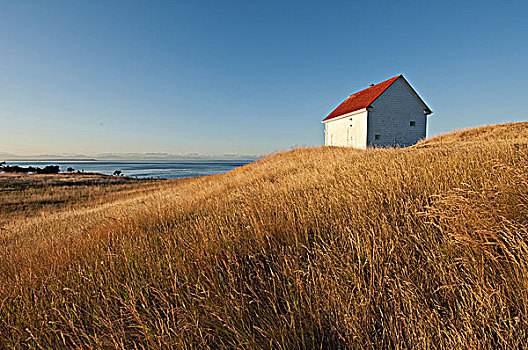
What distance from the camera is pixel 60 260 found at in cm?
338

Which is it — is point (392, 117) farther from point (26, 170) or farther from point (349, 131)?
point (26, 170)

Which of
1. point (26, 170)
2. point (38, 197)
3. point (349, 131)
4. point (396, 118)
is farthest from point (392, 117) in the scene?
point (26, 170)

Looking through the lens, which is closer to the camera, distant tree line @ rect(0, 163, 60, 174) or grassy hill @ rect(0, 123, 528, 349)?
grassy hill @ rect(0, 123, 528, 349)

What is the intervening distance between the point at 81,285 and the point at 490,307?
3.48m

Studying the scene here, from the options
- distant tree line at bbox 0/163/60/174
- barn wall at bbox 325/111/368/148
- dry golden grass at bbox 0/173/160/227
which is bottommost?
dry golden grass at bbox 0/173/160/227

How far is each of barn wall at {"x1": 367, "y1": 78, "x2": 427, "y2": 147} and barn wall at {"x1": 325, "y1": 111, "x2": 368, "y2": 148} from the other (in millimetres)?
610

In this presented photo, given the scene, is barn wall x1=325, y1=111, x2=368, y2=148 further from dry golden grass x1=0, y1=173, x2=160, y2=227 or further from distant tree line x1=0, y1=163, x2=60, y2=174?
distant tree line x1=0, y1=163, x2=60, y2=174

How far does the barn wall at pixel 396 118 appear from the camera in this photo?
752 inches

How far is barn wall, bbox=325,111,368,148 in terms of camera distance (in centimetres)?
1947

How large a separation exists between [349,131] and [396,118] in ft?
12.8

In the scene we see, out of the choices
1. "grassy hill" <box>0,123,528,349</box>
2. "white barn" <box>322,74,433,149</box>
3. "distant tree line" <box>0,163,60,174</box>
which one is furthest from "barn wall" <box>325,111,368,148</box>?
"distant tree line" <box>0,163,60,174</box>

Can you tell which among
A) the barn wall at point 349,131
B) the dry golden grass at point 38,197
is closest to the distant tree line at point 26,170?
the dry golden grass at point 38,197

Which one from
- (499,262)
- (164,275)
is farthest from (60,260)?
(499,262)

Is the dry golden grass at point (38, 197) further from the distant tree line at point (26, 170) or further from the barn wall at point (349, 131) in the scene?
the barn wall at point (349, 131)
